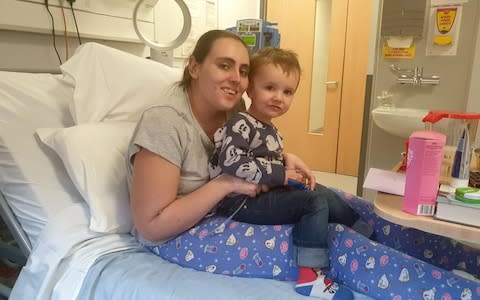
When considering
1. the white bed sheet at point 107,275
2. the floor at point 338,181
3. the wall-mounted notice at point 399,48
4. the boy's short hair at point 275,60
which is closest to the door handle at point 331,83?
the floor at point 338,181

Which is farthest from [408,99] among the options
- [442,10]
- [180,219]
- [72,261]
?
[72,261]

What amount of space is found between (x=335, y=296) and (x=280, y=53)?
2.39 feet

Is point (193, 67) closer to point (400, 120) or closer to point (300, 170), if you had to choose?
point (300, 170)

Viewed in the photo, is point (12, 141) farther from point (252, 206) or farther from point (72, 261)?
point (252, 206)

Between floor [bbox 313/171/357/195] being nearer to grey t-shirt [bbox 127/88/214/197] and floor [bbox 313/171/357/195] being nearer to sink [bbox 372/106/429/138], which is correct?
sink [bbox 372/106/429/138]

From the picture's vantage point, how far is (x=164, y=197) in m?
1.05

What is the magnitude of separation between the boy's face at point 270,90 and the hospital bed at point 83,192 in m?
0.44

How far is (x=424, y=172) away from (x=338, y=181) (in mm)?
2999

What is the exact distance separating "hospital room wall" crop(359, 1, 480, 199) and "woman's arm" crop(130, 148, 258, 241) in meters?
1.82

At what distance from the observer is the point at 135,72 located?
5.20 ft

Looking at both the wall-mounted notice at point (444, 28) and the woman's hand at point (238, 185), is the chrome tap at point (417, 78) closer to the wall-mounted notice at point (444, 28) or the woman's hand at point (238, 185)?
the wall-mounted notice at point (444, 28)

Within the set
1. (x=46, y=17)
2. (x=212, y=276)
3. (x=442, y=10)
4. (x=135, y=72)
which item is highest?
(x=442, y=10)

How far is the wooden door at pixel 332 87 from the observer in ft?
12.2

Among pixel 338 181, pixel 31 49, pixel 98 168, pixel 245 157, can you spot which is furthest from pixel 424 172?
pixel 338 181
